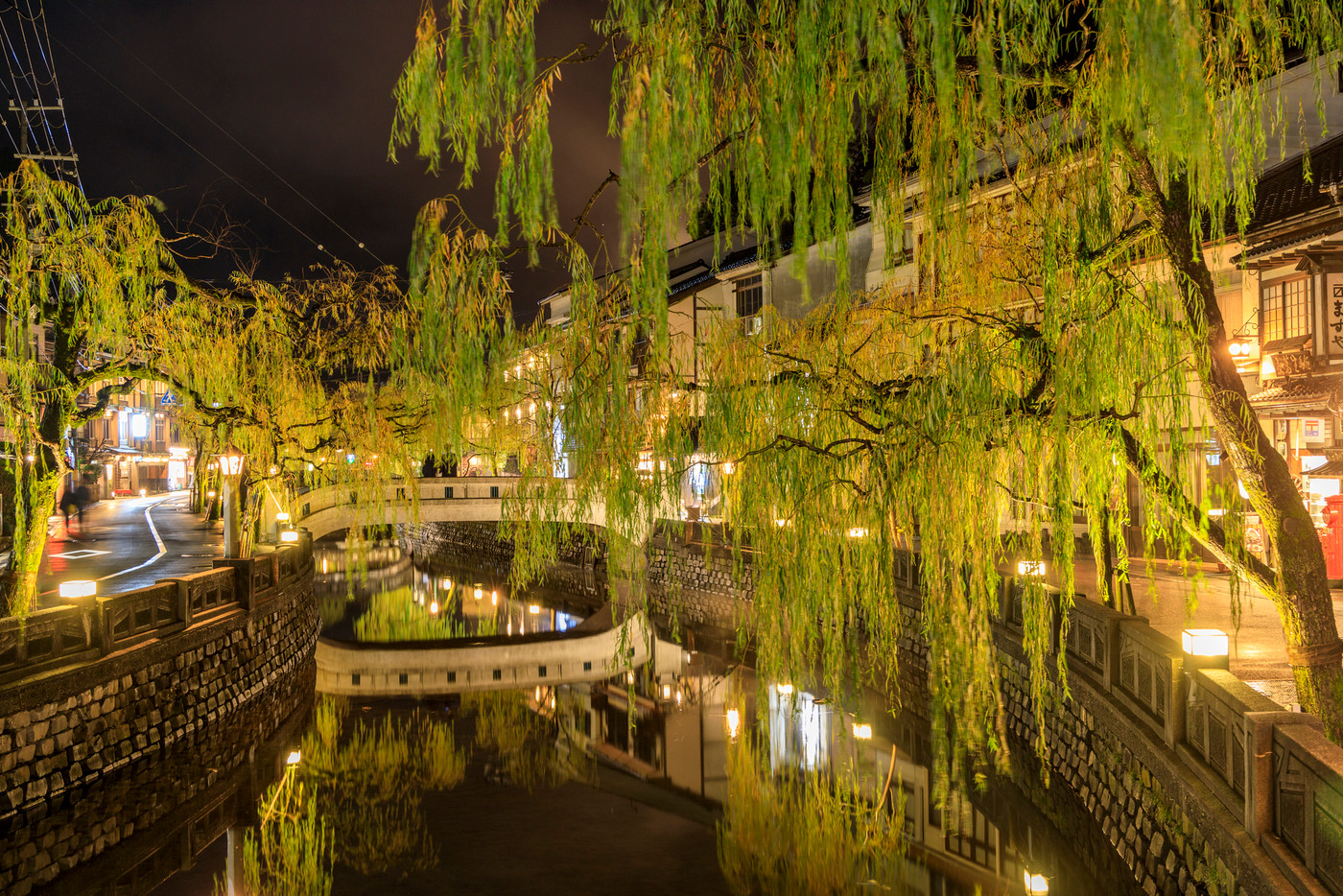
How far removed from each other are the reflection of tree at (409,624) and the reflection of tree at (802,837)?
1132cm

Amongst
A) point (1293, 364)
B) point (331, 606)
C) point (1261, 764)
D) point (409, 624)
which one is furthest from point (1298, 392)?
point (331, 606)

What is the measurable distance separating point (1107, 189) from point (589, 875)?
7874 mm

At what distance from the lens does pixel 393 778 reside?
11977 mm

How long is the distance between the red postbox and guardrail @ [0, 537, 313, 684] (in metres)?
15.8

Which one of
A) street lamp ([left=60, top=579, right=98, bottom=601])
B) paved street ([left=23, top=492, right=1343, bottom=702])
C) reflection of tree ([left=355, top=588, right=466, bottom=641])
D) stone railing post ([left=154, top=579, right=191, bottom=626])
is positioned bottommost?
reflection of tree ([left=355, top=588, right=466, bottom=641])

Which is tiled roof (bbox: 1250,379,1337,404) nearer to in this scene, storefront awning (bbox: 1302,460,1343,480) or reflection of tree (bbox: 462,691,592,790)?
storefront awning (bbox: 1302,460,1343,480)

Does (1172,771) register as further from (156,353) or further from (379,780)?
(156,353)

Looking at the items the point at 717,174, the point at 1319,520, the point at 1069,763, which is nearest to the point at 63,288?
the point at 717,174

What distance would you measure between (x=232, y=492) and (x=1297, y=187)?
18.5 meters

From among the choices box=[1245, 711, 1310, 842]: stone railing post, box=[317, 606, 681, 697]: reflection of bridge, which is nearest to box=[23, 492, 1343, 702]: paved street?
box=[1245, 711, 1310, 842]: stone railing post

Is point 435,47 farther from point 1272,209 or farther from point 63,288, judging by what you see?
point 1272,209

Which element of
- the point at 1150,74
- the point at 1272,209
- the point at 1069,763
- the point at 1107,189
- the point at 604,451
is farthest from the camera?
the point at 1272,209

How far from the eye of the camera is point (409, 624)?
23.3 metres

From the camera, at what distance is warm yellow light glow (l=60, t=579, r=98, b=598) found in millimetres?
9825
